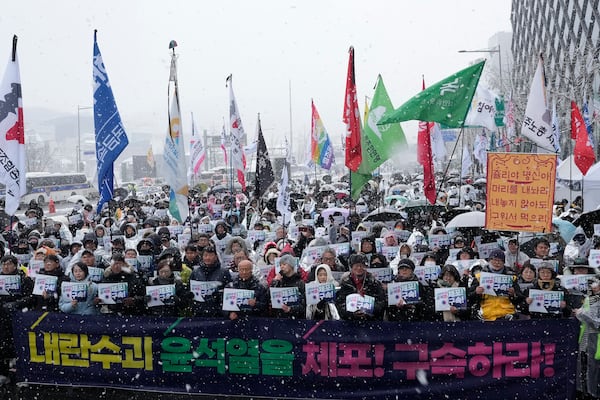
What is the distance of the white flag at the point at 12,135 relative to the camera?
28.8 feet

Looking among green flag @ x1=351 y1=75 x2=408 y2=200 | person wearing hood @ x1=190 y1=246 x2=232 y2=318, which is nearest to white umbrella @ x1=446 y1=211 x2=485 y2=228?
green flag @ x1=351 y1=75 x2=408 y2=200

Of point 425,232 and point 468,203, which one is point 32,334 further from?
point 468,203

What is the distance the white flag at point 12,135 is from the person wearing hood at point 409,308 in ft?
17.5

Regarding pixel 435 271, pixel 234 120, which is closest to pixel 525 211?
pixel 435 271

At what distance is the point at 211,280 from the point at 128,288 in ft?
3.03

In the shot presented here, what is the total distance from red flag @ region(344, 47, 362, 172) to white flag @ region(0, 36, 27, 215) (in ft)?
15.4

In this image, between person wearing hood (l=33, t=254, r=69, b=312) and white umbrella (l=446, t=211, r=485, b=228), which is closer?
person wearing hood (l=33, t=254, r=69, b=312)

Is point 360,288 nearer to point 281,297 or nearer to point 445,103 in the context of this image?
point 281,297

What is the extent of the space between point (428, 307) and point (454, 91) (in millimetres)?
4477

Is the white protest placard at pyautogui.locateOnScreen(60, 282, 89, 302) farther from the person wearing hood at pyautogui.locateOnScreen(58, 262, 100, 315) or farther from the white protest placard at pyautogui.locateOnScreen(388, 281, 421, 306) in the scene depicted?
the white protest placard at pyautogui.locateOnScreen(388, 281, 421, 306)

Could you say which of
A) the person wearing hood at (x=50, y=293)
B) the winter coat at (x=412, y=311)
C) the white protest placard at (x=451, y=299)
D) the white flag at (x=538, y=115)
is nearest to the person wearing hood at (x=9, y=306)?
the person wearing hood at (x=50, y=293)

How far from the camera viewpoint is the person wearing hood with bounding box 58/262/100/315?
7137mm

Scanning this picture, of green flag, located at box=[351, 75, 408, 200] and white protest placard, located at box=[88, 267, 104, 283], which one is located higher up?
green flag, located at box=[351, 75, 408, 200]

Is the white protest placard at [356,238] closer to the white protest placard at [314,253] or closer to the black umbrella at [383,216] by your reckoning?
the white protest placard at [314,253]
